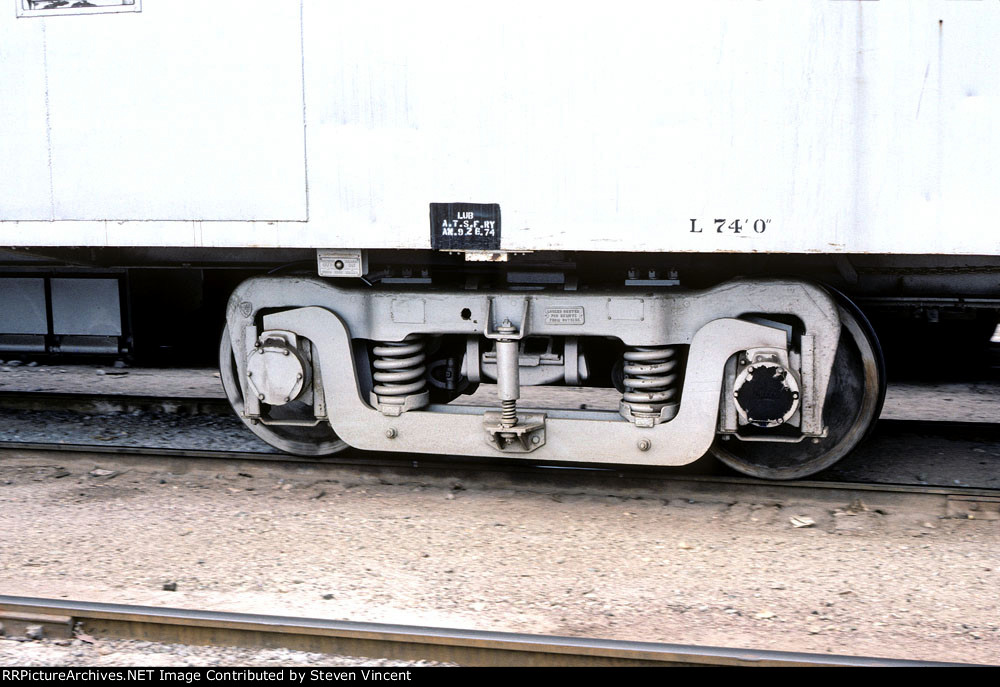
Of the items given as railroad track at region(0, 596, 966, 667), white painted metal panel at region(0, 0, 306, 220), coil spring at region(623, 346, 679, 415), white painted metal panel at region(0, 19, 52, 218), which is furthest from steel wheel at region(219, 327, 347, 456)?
railroad track at region(0, 596, 966, 667)

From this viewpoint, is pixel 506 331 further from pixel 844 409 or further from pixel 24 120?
pixel 24 120

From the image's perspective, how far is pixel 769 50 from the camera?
4.09 metres

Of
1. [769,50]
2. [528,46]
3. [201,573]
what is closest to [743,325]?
[769,50]

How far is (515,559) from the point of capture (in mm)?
4195

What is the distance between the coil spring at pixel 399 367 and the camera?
4.97 meters

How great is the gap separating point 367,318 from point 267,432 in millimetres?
1068

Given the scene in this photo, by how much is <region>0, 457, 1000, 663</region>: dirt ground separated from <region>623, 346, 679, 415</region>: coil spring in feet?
1.90

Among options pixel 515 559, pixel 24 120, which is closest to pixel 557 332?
pixel 515 559

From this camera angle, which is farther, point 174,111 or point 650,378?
point 650,378

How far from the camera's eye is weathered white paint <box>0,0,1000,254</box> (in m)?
4.02

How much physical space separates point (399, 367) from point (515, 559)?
132 cm

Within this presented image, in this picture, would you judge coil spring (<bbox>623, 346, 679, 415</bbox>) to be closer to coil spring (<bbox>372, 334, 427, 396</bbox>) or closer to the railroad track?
coil spring (<bbox>372, 334, 427, 396</bbox>)

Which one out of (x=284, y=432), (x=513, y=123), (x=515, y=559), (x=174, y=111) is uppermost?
(x=174, y=111)

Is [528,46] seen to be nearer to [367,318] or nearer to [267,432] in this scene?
[367,318]
